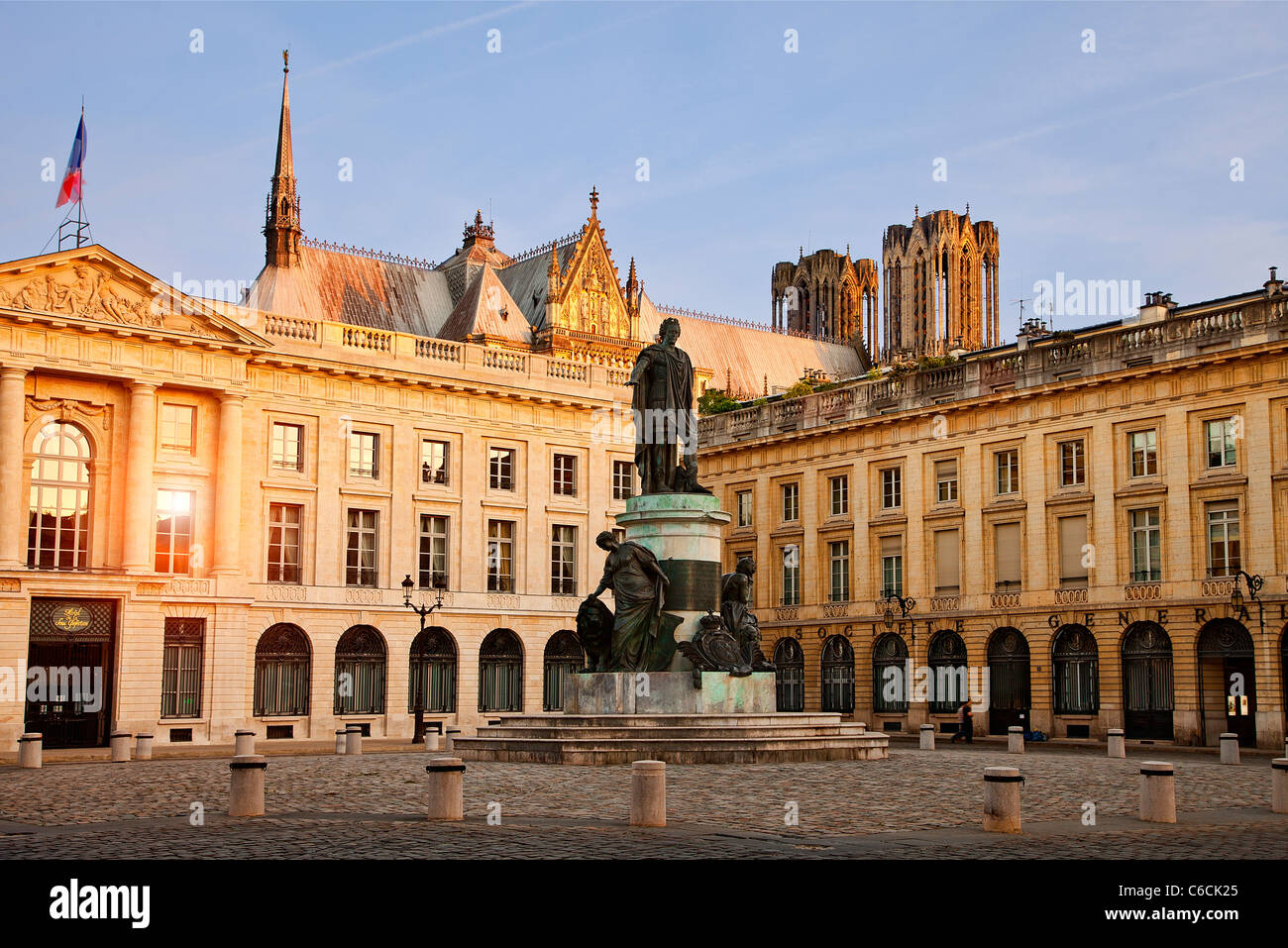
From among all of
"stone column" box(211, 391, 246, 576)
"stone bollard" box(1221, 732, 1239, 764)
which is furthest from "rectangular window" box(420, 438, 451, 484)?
"stone bollard" box(1221, 732, 1239, 764)

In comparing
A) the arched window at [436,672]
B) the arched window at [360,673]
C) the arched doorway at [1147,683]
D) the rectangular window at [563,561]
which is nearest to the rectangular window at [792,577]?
the rectangular window at [563,561]

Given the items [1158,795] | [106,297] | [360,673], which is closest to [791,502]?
[360,673]

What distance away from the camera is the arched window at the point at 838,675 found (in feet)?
183

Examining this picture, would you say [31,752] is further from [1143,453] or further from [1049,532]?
[1143,453]

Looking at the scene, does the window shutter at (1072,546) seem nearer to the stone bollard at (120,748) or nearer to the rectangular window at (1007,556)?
the rectangular window at (1007,556)

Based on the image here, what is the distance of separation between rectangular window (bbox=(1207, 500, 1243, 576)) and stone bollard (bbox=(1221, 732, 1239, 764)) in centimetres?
1086

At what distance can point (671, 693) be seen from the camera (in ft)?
88.0

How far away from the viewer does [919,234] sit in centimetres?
13588

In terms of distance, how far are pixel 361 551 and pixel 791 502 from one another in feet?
58.6

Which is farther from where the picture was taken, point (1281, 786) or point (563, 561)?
point (563, 561)

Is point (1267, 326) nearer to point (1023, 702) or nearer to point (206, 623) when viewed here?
point (1023, 702)

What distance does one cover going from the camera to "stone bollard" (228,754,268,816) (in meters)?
17.4

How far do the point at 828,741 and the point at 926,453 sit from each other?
92.2ft

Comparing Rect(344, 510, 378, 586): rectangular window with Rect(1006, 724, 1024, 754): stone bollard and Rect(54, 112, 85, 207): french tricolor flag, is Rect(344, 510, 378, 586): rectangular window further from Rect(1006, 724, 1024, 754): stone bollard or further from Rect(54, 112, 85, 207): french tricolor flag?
Rect(1006, 724, 1024, 754): stone bollard
